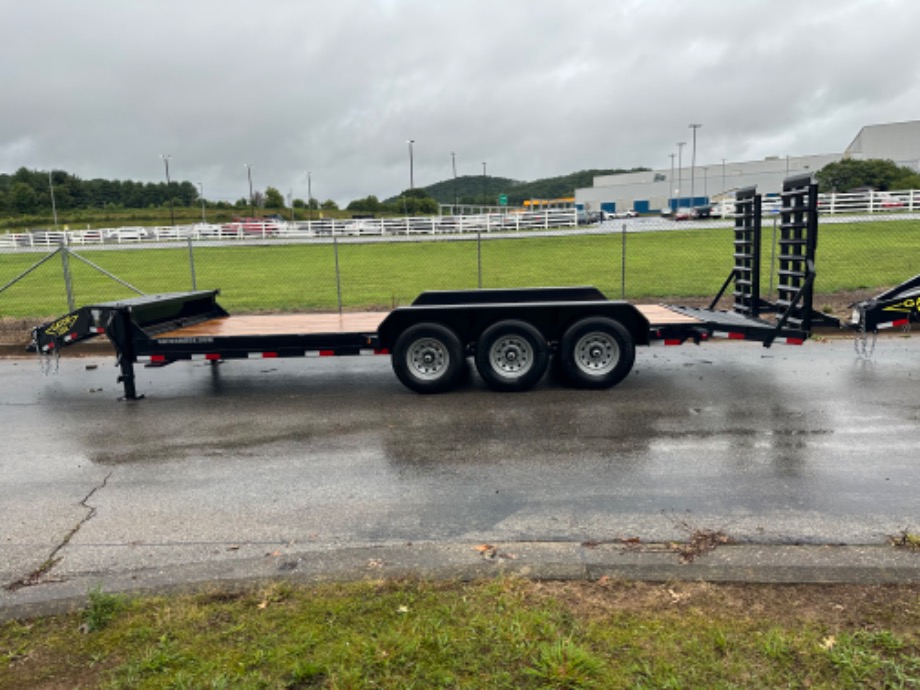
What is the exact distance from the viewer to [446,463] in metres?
5.82

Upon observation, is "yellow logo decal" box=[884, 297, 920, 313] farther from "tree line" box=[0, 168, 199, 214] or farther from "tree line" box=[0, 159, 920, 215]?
"tree line" box=[0, 168, 199, 214]

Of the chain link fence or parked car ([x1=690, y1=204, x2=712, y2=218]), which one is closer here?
the chain link fence

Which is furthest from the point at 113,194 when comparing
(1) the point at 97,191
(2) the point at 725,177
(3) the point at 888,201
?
(3) the point at 888,201

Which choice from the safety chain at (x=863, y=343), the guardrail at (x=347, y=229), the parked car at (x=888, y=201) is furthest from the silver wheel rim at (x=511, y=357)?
the parked car at (x=888, y=201)

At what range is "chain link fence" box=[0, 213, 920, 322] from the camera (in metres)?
15.2

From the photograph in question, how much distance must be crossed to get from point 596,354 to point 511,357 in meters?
0.95

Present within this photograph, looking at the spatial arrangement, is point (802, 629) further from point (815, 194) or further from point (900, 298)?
point (900, 298)

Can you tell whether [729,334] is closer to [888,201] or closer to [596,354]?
[596,354]

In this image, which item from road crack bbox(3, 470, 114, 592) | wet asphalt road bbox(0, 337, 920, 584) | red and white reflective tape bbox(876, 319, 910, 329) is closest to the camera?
road crack bbox(3, 470, 114, 592)

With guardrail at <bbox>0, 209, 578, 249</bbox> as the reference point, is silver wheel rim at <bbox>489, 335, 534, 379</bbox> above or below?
below

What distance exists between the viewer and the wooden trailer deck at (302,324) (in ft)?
27.3

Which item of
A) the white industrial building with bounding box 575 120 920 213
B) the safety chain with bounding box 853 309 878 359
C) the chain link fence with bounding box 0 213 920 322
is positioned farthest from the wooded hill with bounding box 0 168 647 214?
the safety chain with bounding box 853 309 878 359

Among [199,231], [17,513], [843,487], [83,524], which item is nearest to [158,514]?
[83,524]

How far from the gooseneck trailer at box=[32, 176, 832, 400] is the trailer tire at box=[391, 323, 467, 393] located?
11 millimetres
